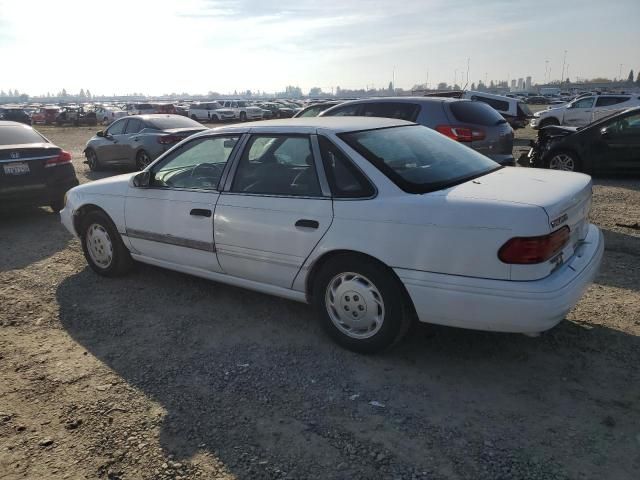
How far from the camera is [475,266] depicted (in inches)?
116

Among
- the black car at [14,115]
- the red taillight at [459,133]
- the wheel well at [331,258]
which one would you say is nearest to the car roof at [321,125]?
the wheel well at [331,258]

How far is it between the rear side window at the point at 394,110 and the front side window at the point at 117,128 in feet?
23.0

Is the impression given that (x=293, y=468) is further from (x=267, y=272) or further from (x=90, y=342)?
(x=90, y=342)

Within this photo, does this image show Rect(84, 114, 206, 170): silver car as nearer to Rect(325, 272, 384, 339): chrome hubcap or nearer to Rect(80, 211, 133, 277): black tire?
Rect(80, 211, 133, 277): black tire

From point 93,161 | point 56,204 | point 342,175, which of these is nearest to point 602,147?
point 342,175

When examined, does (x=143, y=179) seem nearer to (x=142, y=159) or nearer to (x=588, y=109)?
(x=142, y=159)

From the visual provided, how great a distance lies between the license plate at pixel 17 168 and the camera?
728cm

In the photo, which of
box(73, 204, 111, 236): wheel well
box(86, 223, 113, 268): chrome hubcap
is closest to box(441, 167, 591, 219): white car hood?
box(86, 223, 113, 268): chrome hubcap

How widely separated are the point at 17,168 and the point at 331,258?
5.91 metres

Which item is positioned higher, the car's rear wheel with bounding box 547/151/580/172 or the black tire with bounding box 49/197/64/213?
the car's rear wheel with bounding box 547/151/580/172

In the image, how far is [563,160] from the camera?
9945mm

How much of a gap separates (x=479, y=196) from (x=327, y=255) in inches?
42.0

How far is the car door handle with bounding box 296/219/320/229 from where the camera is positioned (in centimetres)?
353

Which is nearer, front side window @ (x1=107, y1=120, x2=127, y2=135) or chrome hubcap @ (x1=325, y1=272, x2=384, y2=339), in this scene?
chrome hubcap @ (x1=325, y1=272, x2=384, y2=339)
